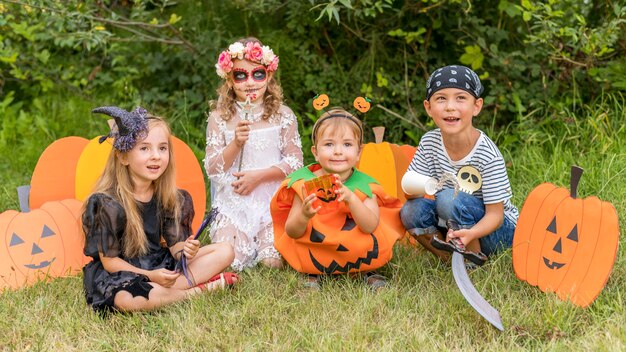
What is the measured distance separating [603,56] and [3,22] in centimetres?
397

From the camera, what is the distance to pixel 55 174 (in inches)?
167

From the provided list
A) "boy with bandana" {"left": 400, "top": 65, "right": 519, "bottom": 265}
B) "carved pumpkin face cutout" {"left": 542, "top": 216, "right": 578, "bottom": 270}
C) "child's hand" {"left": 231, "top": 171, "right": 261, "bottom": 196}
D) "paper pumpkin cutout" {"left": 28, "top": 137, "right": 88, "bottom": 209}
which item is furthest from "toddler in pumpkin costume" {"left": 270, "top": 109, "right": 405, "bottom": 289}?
"paper pumpkin cutout" {"left": 28, "top": 137, "right": 88, "bottom": 209}

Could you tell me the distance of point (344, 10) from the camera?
5.08 meters

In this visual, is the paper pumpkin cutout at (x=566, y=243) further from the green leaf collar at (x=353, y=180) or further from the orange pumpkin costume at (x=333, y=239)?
the green leaf collar at (x=353, y=180)

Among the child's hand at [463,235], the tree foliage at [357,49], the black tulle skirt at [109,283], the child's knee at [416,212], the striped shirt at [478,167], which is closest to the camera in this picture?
the black tulle skirt at [109,283]

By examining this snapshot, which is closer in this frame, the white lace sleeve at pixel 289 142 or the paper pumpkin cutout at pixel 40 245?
the paper pumpkin cutout at pixel 40 245

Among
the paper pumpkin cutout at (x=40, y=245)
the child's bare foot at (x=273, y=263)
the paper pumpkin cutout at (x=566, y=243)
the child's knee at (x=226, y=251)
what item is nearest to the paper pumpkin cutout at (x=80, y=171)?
the paper pumpkin cutout at (x=40, y=245)

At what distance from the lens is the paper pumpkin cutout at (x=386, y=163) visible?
428 cm

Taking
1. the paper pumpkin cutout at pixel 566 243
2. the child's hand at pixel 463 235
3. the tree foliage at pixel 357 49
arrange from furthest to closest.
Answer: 1. the tree foliage at pixel 357 49
2. the child's hand at pixel 463 235
3. the paper pumpkin cutout at pixel 566 243

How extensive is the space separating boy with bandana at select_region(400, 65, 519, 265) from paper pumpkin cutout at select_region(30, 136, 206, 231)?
1305mm

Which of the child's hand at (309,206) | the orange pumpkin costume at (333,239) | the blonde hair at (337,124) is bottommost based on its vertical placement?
the orange pumpkin costume at (333,239)

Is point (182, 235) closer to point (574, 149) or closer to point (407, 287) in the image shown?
point (407, 287)

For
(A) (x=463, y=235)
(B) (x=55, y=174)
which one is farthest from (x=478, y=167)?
(B) (x=55, y=174)

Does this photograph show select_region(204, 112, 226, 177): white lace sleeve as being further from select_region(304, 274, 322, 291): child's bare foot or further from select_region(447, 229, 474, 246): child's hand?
select_region(447, 229, 474, 246): child's hand
